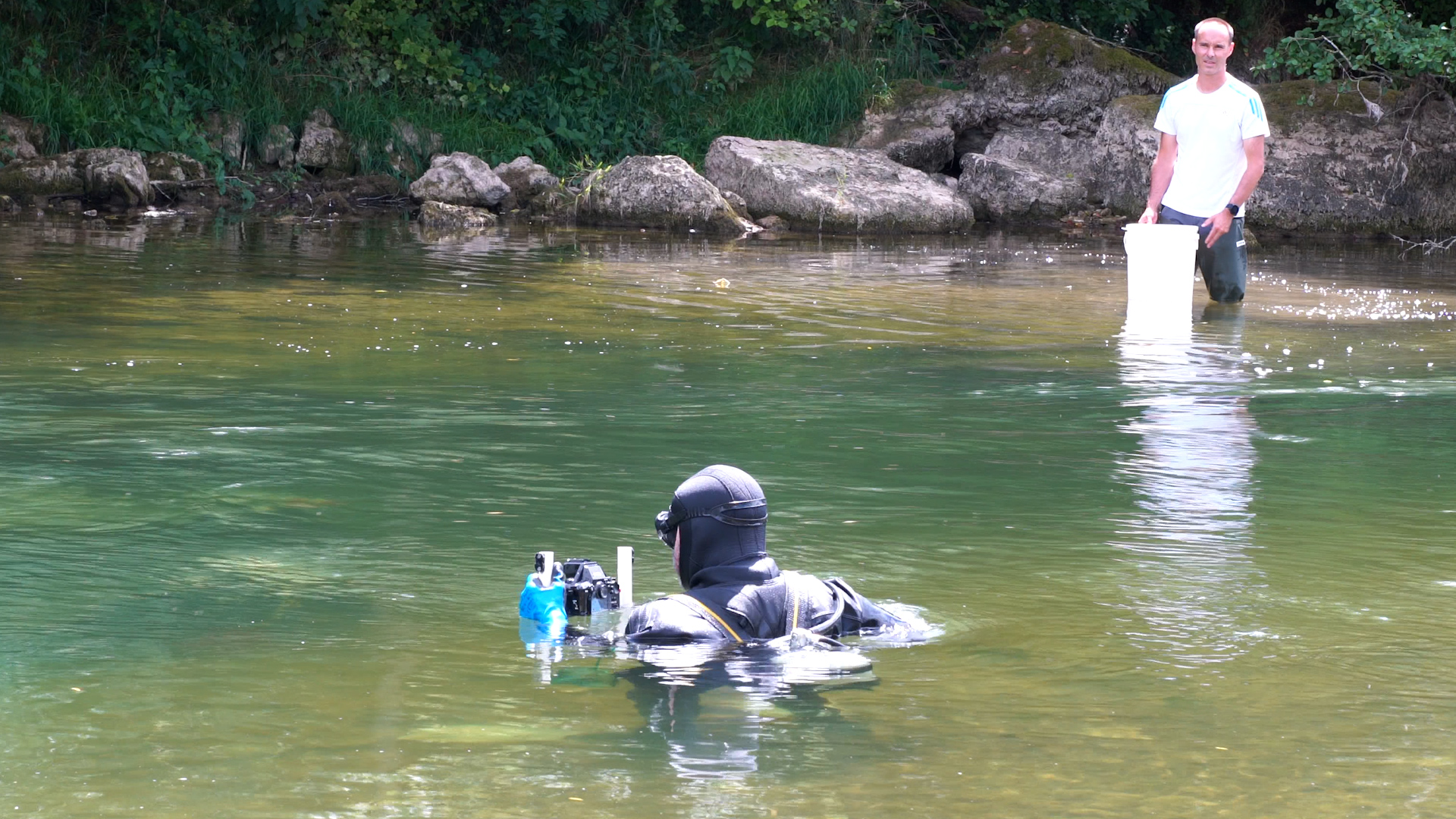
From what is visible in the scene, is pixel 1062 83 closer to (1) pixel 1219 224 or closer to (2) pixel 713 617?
(1) pixel 1219 224

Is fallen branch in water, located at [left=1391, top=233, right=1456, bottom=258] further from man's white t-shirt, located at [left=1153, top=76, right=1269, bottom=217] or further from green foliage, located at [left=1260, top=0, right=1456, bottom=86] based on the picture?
man's white t-shirt, located at [left=1153, top=76, right=1269, bottom=217]

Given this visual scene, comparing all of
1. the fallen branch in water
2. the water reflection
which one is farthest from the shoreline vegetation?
the water reflection

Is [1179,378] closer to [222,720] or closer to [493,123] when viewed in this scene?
[222,720]

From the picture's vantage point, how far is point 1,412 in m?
7.86

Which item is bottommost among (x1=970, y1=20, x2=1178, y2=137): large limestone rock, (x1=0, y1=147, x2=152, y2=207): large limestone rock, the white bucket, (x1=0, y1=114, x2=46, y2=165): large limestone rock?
the white bucket

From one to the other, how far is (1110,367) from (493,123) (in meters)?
17.1

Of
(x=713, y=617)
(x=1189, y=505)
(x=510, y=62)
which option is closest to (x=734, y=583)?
(x=713, y=617)

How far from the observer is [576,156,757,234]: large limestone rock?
21.2 meters

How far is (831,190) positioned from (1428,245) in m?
6.62

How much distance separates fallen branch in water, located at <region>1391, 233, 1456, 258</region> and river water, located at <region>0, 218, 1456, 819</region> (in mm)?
8375

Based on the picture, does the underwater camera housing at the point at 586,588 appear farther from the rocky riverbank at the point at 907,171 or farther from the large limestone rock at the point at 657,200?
the rocky riverbank at the point at 907,171

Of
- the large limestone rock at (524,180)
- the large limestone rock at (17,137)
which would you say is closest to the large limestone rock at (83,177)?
the large limestone rock at (17,137)

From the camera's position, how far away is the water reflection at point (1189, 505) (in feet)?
16.5

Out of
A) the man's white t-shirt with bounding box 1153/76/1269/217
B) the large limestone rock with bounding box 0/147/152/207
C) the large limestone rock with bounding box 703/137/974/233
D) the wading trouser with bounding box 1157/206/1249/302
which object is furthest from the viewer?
the large limestone rock with bounding box 0/147/152/207
